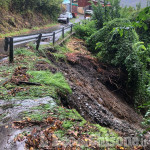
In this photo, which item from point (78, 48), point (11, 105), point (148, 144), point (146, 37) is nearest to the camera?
point (148, 144)

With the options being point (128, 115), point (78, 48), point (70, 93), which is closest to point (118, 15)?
point (78, 48)

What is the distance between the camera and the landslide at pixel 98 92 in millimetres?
4516

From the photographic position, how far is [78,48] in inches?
434

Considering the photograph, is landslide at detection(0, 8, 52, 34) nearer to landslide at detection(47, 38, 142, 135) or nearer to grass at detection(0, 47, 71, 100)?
landslide at detection(47, 38, 142, 135)

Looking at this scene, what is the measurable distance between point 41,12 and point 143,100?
76.6 ft

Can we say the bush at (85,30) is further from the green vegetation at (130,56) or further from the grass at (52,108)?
the grass at (52,108)

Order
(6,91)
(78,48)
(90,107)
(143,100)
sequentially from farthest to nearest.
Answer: (78,48)
(143,100)
(90,107)
(6,91)

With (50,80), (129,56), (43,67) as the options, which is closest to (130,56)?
(129,56)

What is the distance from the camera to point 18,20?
18.9 m

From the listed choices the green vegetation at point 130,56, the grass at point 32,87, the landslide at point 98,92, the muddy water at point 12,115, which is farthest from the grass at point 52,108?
the green vegetation at point 130,56

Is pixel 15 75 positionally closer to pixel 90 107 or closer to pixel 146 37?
pixel 90 107

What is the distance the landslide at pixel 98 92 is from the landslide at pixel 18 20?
27.1 ft

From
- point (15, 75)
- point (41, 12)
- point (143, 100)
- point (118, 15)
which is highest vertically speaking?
point (41, 12)

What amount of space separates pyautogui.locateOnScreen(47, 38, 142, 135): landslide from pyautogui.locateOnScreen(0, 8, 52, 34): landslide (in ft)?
27.1
